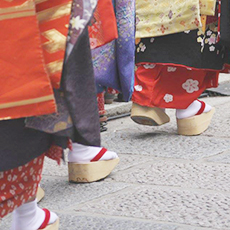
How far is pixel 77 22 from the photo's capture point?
2.01 meters

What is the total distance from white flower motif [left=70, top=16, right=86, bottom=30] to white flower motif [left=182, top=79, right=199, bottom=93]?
7.66 ft

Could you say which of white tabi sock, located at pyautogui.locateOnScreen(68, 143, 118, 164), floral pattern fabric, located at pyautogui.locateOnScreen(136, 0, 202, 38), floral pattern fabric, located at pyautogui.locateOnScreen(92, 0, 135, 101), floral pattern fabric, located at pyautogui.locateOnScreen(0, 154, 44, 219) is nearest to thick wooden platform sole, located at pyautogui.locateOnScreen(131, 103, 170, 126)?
floral pattern fabric, located at pyautogui.locateOnScreen(136, 0, 202, 38)

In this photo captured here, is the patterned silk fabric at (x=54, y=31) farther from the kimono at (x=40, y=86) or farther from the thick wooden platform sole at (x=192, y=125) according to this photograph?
the thick wooden platform sole at (x=192, y=125)

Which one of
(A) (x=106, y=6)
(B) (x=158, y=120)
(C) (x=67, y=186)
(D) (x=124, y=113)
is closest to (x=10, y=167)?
(A) (x=106, y=6)

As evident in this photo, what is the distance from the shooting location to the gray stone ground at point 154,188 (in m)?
2.72

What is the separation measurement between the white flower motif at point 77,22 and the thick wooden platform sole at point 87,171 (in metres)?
1.41

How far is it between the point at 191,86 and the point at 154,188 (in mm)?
1247

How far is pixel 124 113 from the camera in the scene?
5.66 meters

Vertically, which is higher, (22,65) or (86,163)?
(22,65)

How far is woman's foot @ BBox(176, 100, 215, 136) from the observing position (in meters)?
4.31

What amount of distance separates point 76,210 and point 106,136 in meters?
1.65

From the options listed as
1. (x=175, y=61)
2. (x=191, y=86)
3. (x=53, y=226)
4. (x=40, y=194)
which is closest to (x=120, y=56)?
(x=40, y=194)

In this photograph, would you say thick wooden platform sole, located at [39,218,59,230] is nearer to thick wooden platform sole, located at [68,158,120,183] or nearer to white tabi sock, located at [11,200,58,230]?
white tabi sock, located at [11,200,58,230]

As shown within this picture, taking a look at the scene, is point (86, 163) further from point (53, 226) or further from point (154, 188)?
point (53, 226)
